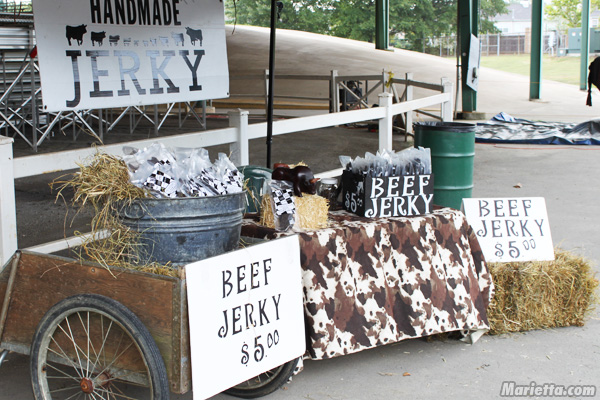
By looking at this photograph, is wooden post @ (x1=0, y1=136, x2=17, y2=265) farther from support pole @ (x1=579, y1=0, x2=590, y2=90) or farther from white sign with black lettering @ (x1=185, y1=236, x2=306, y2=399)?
support pole @ (x1=579, y1=0, x2=590, y2=90)

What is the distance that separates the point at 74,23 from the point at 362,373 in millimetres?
2705

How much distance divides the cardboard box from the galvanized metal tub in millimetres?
1062

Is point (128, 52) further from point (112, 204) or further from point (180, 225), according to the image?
point (180, 225)

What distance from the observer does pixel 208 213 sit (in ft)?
9.73

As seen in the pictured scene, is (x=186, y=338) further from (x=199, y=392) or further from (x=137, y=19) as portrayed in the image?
(x=137, y=19)

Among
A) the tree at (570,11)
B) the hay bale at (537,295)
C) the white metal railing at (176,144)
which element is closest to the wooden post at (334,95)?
the white metal railing at (176,144)

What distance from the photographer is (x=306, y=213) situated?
11.9ft

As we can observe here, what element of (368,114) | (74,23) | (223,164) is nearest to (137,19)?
(74,23)

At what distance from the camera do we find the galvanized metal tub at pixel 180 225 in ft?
9.50

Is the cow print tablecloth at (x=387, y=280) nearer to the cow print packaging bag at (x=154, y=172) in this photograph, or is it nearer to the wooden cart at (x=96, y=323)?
the cow print packaging bag at (x=154, y=172)

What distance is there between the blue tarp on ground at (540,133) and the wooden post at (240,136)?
30.3 feet

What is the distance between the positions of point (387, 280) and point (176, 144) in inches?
66.6

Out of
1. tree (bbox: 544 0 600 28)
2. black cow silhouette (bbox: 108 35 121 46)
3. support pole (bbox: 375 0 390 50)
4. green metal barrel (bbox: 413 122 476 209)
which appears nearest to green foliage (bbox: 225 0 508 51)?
tree (bbox: 544 0 600 28)

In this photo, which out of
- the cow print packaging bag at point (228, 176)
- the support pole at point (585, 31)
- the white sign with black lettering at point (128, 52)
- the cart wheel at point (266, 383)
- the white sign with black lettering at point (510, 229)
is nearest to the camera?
the cow print packaging bag at point (228, 176)
